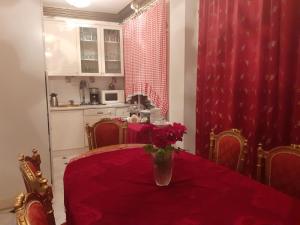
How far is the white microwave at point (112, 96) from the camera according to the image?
4.81 m

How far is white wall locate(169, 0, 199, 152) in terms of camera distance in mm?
2867

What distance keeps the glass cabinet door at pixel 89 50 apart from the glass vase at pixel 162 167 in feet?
12.1

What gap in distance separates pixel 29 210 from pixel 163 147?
700 mm

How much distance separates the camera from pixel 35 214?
2.80 ft

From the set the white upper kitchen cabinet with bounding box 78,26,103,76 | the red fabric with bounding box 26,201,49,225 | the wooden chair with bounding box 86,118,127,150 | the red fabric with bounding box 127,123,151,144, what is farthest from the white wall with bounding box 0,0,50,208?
the red fabric with bounding box 26,201,49,225

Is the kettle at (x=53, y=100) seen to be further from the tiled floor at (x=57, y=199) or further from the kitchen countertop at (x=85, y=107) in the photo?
the tiled floor at (x=57, y=199)

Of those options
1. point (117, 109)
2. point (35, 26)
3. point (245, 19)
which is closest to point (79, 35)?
point (117, 109)

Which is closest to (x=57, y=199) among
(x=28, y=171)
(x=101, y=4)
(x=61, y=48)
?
(x=28, y=171)

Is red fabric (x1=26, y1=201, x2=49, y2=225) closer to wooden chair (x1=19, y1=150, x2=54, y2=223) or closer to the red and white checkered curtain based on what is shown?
wooden chair (x1=19, y1=150, x2=54, y2=223)

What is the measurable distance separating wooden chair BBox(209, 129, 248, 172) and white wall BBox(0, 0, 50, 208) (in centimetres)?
195

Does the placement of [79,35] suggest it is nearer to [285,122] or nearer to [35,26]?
[35,26]

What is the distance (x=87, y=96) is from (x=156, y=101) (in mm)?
1937

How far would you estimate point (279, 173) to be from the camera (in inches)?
57.9

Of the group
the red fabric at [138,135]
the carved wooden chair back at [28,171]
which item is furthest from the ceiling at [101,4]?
the carved wooden chair back at [28,171]
